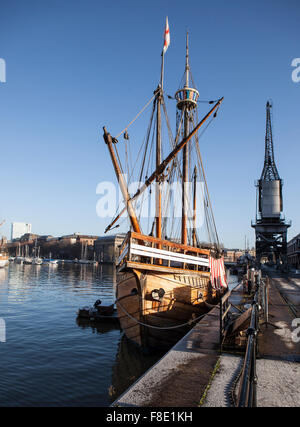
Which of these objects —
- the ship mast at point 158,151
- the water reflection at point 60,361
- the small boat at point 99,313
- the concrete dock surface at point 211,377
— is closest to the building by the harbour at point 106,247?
the small boat at point 99,313

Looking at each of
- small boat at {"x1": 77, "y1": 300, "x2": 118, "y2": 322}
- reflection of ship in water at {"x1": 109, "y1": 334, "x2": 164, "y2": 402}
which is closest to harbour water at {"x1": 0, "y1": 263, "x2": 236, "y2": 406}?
reflection of ship in water at {"x1": 109, "y1": 334, "x2": 164, "y2": 402}

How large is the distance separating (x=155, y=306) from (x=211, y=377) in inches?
254

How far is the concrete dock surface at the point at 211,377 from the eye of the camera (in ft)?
17.3

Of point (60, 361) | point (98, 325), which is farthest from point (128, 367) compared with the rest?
point (98, 325)

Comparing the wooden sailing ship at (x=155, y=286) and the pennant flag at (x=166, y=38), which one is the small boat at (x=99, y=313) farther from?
the pennant flag at (x=166, y=38)

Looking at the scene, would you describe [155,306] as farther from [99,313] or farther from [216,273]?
[99,313]

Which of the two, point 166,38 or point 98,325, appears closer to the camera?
point 166,38

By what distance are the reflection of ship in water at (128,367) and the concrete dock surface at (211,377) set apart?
3.72 m

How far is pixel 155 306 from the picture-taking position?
12555 millimetres

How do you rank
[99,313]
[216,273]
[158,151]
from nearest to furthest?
1. [216,273]
2. [158,151]
3. [99,313]

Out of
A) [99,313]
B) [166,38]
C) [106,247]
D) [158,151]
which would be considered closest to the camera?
[158,151]
